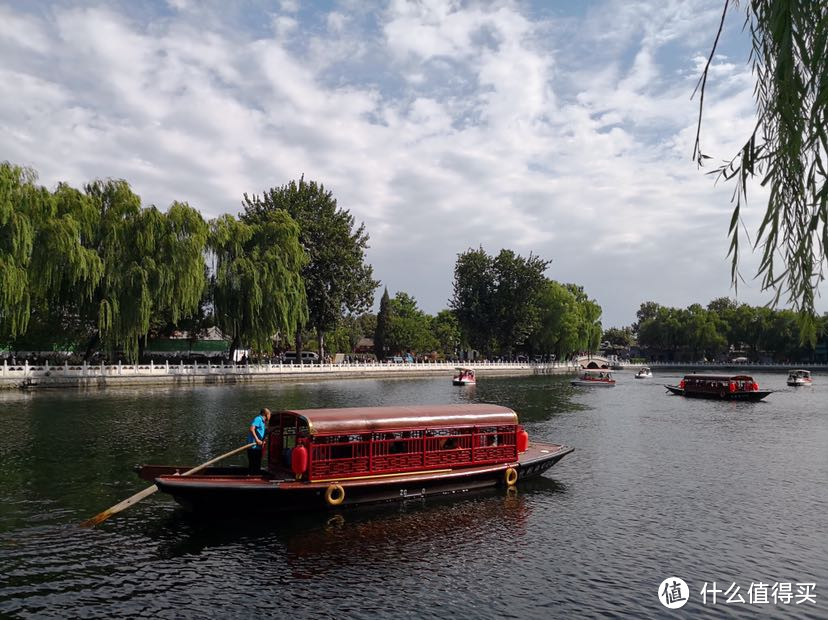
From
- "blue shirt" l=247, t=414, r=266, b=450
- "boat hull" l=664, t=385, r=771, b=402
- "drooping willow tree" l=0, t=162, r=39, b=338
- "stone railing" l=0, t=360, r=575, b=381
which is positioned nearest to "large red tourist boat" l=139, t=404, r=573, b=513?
"blue shirt" l=247, t=414, r=266, b=450

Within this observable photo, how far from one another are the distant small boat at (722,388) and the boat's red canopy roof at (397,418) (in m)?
41.0

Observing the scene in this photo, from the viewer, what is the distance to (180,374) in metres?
55.3

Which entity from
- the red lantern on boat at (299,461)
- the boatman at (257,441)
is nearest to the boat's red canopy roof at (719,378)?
the boatman at (257,441)

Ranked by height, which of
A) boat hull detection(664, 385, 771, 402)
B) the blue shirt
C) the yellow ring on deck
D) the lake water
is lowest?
the lake water

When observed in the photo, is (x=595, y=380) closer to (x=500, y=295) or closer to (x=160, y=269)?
(x=500, y=295)

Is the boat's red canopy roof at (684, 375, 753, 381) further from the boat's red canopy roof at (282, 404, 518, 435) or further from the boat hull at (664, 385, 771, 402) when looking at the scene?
A: the boat's red canopy roof at (282, 404, 518, 435)

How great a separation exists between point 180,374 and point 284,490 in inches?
1723

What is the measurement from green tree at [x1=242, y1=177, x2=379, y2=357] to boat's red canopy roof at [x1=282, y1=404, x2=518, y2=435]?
180 ft

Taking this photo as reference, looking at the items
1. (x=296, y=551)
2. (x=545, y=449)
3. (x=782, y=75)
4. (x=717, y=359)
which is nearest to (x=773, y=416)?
(x=545, y=449)

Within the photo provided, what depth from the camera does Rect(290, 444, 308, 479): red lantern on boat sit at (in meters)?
15.5

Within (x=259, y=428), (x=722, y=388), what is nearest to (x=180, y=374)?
(x=259, y=428)

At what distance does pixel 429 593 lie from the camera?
38.1 feet

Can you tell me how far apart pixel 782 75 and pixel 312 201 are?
73045 millimetres

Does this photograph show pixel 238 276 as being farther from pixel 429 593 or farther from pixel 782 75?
pixel 782 75
